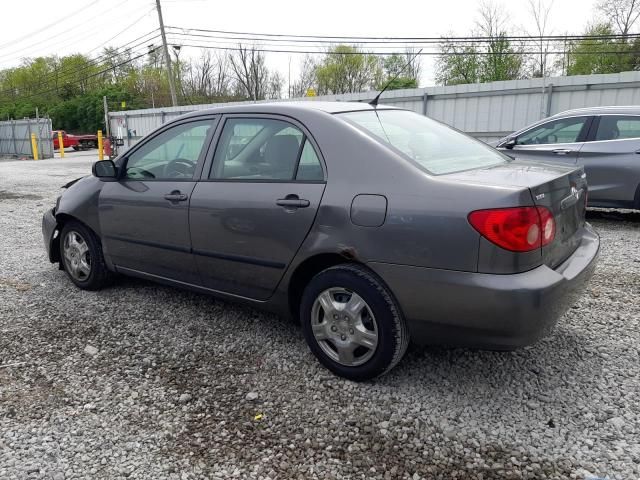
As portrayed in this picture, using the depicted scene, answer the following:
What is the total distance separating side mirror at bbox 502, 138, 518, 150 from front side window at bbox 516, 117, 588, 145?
12 centimetres

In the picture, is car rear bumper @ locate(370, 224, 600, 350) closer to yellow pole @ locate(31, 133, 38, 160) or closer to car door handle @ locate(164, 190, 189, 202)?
car door handle @ locate(164, 190, 189, 202)

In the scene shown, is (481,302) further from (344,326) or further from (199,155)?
(199,155)

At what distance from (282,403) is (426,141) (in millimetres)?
1775

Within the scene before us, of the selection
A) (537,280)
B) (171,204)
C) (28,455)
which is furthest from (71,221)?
(537,280)

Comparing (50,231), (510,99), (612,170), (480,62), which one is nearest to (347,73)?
(480,62)

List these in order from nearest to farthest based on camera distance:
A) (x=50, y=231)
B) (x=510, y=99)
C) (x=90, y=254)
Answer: (x=90, y=254) → (x=50, y=231) → (x=510, y=99)

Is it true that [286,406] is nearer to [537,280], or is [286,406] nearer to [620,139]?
[537,280]

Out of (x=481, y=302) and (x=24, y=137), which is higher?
(x=24, y=137)

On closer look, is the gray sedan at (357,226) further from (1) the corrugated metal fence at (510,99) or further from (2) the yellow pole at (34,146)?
(2) the yellow pole at (34,146)

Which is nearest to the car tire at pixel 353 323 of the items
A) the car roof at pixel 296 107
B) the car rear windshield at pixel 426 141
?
the car rear windshield at pixel 426 141

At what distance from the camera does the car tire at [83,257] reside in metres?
4.24

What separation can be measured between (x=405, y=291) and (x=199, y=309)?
2042mm

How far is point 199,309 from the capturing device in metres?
4.01

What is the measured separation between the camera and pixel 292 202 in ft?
9.46
